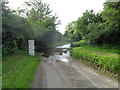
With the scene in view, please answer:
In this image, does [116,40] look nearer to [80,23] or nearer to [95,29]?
[95,29]

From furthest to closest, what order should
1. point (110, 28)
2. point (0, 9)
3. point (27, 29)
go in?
1. point (27, 29)
2. point (110, 28)
3. point (0, 9)

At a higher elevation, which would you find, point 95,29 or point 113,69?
point 95,29

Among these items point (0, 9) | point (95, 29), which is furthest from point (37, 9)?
point (0, 9)

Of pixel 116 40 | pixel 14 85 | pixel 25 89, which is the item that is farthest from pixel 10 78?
pixel 116 40

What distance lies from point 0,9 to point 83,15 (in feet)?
48.4

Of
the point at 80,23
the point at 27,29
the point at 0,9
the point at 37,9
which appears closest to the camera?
the point at 0,9

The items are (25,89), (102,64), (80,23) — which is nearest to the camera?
(25,89)

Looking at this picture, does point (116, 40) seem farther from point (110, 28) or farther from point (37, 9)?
point (37, 9)

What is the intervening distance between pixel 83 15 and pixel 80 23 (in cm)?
159

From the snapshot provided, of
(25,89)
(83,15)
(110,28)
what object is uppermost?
(83,15)

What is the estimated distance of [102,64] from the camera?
269 inches

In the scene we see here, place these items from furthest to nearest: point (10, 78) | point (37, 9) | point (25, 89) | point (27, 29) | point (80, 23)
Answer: point (37, 9) → point (80, 23) → point (27, 29) → point (10, 78) → point (25, 89)

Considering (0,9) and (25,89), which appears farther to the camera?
(0,9)

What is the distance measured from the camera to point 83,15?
20047mm
